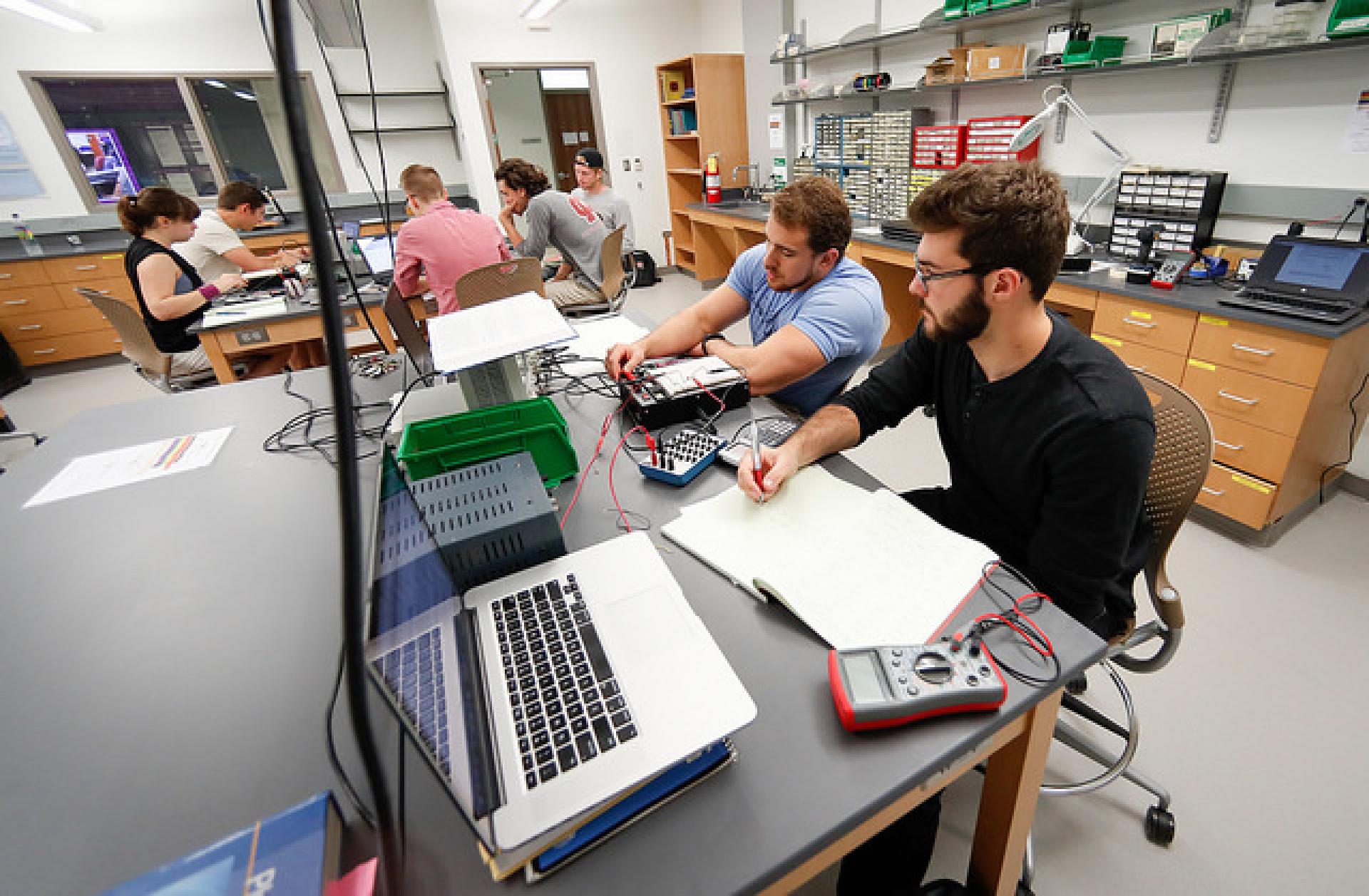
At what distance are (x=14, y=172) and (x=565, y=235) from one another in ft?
14.9

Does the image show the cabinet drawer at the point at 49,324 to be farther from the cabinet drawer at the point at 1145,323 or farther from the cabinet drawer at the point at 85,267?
the cabinet drawer at the point at 1145,323

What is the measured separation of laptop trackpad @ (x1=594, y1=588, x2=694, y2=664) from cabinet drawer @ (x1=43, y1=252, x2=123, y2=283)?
5838 mm

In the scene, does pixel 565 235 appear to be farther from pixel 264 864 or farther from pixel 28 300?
pixel 28 300

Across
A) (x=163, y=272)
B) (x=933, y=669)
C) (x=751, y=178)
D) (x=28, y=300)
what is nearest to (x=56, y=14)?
(x=28, y=300)

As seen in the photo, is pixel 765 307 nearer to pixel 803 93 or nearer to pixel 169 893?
pixel 169 893

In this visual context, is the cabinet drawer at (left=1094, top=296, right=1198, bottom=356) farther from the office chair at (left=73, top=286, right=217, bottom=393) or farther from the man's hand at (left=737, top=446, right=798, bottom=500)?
the office chair at (left=73, top=286, right=217, bottom=393)

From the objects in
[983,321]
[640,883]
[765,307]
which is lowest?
[640,883]

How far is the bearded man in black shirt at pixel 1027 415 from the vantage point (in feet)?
3.26

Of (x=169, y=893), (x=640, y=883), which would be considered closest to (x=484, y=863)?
(x=640, y=883)

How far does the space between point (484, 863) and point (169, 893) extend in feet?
0.91

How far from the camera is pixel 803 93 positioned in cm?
409

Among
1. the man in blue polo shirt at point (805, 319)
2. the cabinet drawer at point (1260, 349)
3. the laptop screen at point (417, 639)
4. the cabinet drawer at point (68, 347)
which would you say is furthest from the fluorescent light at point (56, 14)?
the cabinet drawer at point (1260, 349)

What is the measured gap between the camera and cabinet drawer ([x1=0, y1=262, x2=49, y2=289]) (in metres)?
4.32

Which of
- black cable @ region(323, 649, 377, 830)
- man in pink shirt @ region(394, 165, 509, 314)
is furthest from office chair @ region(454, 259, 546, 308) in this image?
black cable @ region(323, 649, 377, 830)
